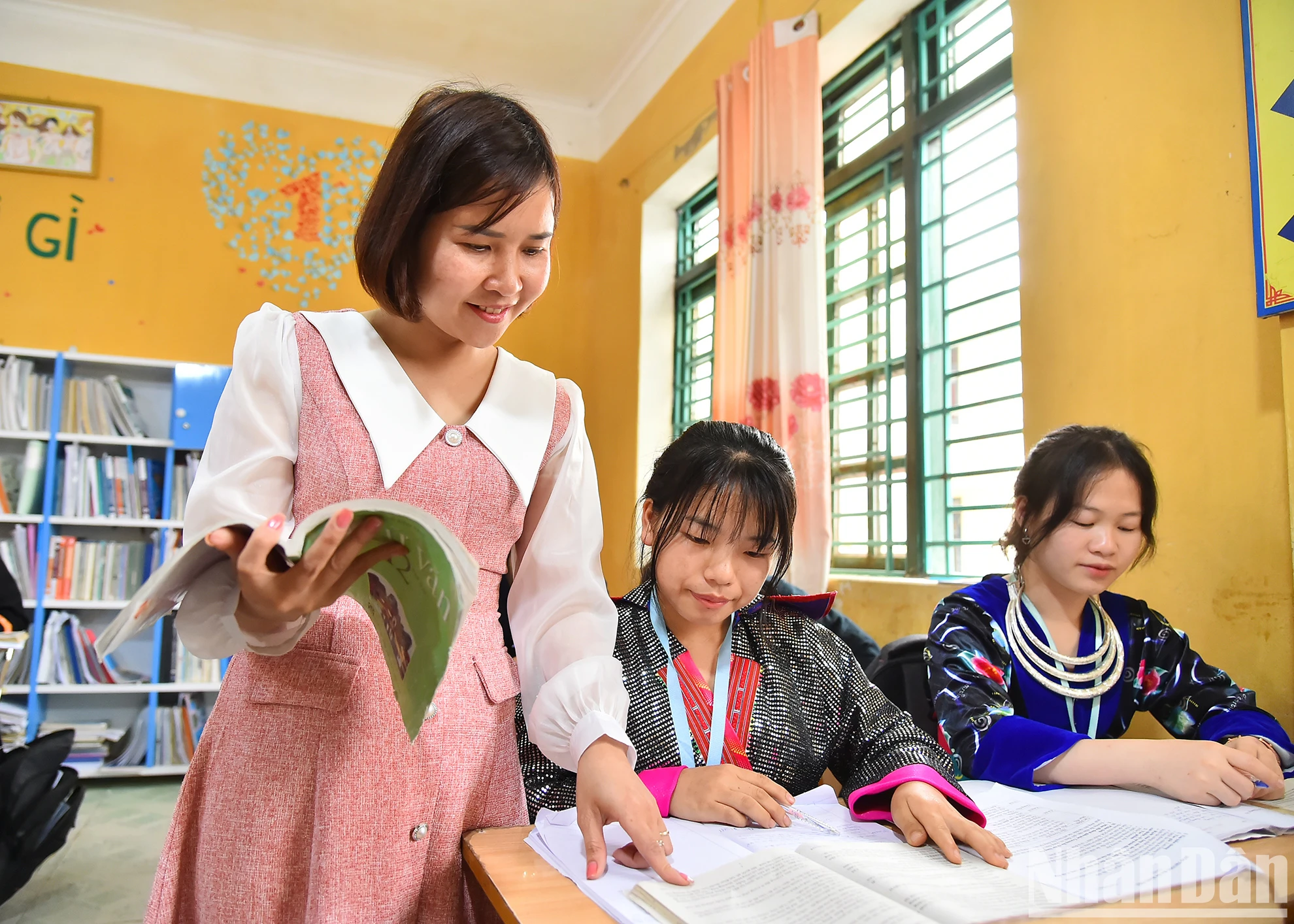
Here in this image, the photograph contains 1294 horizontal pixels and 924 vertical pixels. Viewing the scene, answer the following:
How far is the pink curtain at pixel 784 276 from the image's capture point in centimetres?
253

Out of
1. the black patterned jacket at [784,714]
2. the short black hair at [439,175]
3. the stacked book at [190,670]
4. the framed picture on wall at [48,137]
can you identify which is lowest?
the stacked book at [190,670]

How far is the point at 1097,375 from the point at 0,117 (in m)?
4.53

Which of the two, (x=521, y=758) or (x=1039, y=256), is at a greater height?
(x=1039, y=256)

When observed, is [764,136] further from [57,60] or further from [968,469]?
[57,60]

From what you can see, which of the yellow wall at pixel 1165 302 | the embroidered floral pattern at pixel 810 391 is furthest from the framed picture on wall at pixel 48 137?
the embroidered floral pattern at pixel 810 391

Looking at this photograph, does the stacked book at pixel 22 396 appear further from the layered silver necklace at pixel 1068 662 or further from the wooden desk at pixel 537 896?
the layered silver necklace at pixel 1068 662

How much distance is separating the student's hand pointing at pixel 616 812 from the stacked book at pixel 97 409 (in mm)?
3750

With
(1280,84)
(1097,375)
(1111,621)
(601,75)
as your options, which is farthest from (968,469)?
(601,75)

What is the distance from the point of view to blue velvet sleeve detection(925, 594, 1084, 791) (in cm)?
113

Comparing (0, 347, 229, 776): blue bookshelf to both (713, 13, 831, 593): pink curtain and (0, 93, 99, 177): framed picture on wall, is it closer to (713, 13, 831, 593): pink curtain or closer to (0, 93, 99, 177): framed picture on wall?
(0, 93, 99, 177): framed picture on wall

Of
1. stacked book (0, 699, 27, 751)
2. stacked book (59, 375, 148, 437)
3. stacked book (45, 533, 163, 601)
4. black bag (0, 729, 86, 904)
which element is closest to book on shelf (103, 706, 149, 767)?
stacked book (0, 699, 27, 751)

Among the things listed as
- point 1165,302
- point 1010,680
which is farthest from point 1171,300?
point 1010,680

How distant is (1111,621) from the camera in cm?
138

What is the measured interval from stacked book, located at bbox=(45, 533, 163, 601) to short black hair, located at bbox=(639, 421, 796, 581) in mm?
3176
